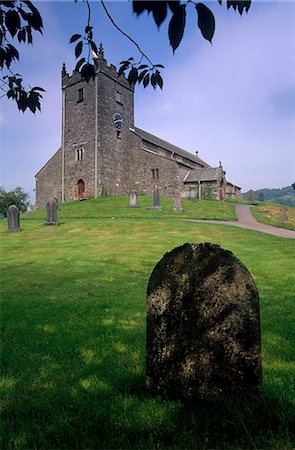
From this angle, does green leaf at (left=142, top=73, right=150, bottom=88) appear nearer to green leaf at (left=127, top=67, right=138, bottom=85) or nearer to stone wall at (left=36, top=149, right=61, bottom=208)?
green leaf at (left=127, top=67, right=138, bottom=85)

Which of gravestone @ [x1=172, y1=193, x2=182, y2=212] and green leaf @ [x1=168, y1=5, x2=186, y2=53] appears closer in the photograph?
green leaf @ [x1=168, y1=5, x2=186, y2=53]

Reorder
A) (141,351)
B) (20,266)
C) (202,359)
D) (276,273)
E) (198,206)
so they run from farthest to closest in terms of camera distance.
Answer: (198,206) → (20,266) → (276,273) → (141,351) → (202,359)

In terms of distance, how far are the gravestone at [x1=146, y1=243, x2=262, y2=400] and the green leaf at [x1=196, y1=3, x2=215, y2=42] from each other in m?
1.56

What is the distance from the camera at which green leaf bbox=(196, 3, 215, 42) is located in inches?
67.7

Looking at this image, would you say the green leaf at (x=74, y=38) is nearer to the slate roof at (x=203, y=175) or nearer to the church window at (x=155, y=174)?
the church window at (x=155, y=174)

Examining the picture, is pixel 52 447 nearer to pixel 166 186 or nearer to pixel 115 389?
pixel 115 389

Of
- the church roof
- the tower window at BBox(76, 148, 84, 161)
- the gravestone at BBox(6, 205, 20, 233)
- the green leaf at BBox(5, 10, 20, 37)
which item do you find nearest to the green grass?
the gravestone at BBox(6, 205, 20, 233)

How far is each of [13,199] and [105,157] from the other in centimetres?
3366

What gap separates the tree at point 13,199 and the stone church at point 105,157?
20749 mm

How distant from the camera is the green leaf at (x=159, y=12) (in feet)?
→ 5.41

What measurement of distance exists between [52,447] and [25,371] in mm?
1286

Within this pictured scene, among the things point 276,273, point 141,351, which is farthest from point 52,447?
point 276,273

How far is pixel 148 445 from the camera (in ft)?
6.06

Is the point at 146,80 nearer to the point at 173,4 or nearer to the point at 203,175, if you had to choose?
the point at 173,4
